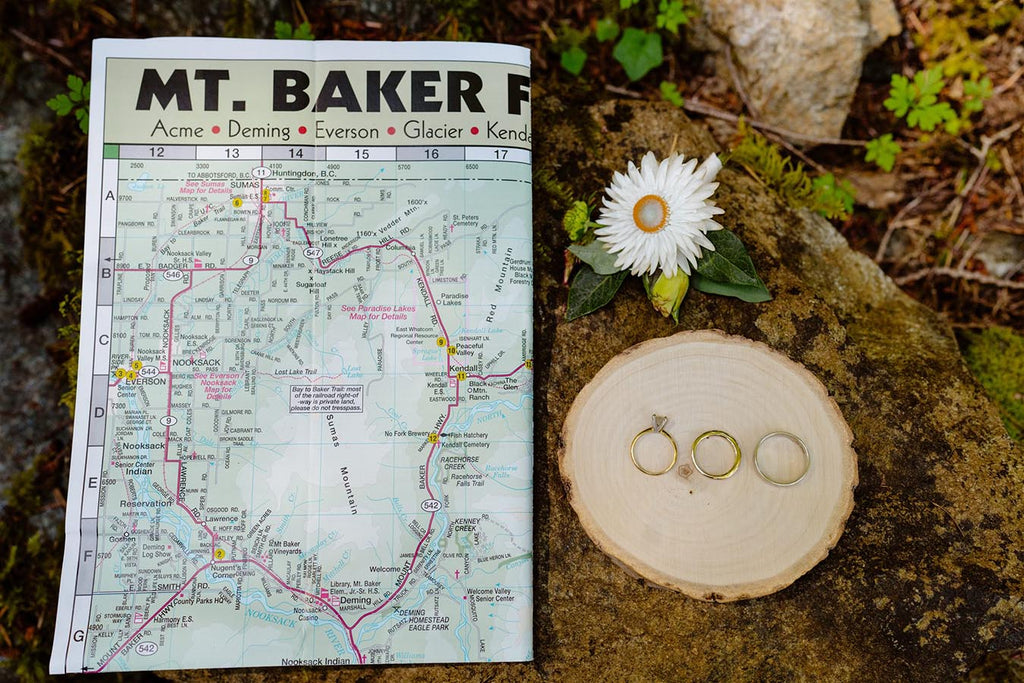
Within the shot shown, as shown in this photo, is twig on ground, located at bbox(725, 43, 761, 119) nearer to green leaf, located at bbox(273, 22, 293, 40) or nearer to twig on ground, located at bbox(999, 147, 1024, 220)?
twig on ground, located at bbox(999, 147, 1024, 220)

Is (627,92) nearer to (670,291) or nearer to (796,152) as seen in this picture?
(796,152)

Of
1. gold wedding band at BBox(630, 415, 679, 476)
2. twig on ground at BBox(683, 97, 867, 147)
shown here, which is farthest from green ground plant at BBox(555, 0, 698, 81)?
gold wedding band at BBox(630, 415, 679, 476)

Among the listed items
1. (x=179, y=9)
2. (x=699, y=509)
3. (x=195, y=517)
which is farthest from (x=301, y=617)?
(x=179, y=9)

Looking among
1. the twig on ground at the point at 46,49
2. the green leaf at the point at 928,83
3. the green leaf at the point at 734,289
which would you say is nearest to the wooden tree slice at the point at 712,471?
the green leaf at the point at 734,289

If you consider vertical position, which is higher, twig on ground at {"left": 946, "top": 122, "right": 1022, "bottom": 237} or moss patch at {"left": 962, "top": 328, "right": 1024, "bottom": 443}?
twig on ground at {"left": 946, "top": 122, "right": 1022, "bottom": 237}

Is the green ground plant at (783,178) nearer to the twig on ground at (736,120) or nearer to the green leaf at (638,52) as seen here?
the twig on ground at (736,120)

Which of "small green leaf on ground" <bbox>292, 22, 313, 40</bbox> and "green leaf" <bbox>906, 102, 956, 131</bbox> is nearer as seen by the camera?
"small green leaf on ground" <bbox>292, 22, 313, 40</bbox>

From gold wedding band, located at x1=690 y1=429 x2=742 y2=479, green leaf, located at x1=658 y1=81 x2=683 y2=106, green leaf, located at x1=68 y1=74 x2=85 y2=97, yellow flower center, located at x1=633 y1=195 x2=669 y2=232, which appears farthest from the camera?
green leaf, located at x1=658 y1=81 x2=683 y2=106

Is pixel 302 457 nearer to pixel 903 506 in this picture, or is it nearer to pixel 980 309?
pixel 903 506
